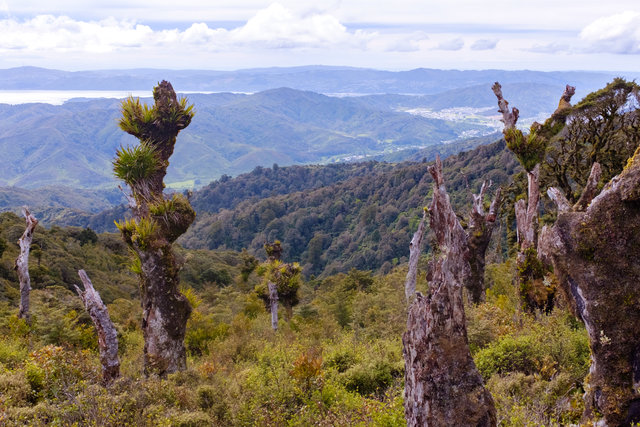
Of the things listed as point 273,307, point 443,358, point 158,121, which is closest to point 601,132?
point 273,307

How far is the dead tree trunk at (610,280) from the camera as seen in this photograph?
4691 mm

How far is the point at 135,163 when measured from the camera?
28.1 feet

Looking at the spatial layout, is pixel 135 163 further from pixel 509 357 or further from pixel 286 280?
pixel 286 280

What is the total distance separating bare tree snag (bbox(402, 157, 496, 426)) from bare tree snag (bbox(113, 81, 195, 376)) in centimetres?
545

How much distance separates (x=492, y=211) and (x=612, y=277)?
7.81m

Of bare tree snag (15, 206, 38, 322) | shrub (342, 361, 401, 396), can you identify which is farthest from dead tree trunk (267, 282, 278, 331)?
bare tree snag (15, 206, 38, 322)

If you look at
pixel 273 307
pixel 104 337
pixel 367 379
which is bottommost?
pixel 273 307

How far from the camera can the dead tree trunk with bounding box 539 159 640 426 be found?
4691mm

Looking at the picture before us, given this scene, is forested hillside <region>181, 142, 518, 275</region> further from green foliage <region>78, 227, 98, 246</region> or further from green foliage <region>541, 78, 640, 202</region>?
green foliage <region>541, 78, 640, 202</region>

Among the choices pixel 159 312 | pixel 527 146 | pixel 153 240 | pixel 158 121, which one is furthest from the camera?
pixel 527 146

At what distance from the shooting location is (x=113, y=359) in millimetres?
7789

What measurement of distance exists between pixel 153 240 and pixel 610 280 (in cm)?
760

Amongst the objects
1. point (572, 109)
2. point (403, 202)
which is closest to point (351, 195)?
point (403, 202)

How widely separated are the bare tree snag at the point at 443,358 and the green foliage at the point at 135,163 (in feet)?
20.4
